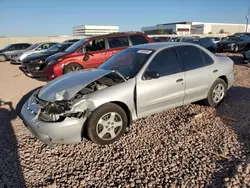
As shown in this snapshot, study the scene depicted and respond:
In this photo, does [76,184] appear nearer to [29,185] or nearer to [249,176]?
[29,185]

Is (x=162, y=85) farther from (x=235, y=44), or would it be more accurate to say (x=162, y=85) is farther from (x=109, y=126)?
(x=235, y=44)

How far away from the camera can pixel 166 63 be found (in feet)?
14.0

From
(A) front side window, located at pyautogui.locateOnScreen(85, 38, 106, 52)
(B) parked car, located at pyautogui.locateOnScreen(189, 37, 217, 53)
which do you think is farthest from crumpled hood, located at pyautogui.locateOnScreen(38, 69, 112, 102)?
(B) parked car, located at pyautogui.locateOnScreen(189, 37, 217, 53)

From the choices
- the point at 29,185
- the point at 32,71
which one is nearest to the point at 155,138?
the point at 29,185

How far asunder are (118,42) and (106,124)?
223 inches

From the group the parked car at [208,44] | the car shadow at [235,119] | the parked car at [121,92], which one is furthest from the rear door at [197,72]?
the parked car at [208,44]

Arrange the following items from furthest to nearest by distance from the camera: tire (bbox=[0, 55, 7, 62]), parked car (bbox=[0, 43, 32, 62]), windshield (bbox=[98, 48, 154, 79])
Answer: tire (bbox=[0, 55, 7, 62]), parked car (bbox=[0, 43, 32, 62]), windshield (bbox=[98, 48, 154, 79])

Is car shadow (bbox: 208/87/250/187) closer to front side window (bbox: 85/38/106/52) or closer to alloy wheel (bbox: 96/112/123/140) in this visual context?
alloy wheel (bbox: 96/112/123/140)

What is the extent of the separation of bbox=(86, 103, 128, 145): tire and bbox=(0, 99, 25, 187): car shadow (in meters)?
1.10

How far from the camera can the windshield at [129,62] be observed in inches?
160

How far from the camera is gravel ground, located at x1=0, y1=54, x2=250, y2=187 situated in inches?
109

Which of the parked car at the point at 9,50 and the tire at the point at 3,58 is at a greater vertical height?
the parked car at the point at 9,50

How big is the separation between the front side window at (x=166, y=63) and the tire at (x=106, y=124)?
1020mm

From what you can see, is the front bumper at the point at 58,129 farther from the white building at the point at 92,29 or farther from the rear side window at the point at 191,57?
the white building at the point at 92,29
